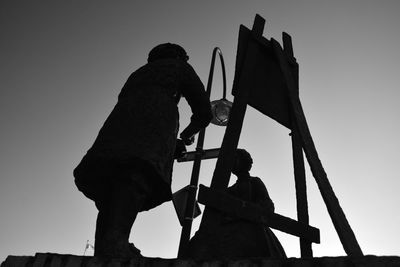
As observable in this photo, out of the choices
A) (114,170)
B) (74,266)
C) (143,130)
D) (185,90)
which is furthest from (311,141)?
(74,266)

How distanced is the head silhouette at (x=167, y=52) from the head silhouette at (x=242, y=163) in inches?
50.3

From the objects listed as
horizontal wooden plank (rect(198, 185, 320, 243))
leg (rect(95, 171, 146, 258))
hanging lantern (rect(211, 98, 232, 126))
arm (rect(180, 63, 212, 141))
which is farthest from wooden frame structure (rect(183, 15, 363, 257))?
hanging lantern (rect(211, 98, 232, 126))

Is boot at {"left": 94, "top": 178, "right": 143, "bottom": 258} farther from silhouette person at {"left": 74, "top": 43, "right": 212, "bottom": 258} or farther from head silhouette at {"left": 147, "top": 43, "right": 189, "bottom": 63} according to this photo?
head silhouette at {"left": 147, "top": 43, "right": 189, "bottom": 63}

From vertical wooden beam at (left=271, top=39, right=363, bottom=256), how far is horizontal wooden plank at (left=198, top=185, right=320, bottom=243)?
38cm

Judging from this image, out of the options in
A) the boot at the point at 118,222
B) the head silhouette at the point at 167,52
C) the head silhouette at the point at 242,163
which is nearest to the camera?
the boot at the point at 118,222

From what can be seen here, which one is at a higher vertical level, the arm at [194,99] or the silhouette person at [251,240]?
the arm at [194,99]

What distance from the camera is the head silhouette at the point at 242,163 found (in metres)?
3.97

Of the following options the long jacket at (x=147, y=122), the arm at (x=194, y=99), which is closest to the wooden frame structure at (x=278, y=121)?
the arm at (x=194, y=99)

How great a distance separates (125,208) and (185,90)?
3.90ft

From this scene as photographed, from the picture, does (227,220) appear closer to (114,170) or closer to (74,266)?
(114,170)

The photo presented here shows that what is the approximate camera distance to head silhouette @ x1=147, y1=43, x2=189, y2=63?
3.31 metres

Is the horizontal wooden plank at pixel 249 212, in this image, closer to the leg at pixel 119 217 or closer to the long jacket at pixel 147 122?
the long jacket at pixel 147 122

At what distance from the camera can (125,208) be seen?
7.72 ft

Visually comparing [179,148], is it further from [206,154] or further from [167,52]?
[206,154]
